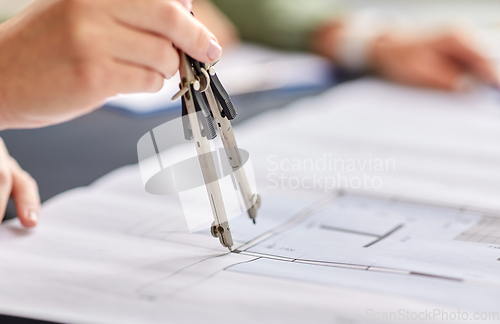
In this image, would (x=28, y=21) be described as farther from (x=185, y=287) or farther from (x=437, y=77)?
(x=437, y=77)

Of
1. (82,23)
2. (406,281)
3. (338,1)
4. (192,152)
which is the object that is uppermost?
(338,1)

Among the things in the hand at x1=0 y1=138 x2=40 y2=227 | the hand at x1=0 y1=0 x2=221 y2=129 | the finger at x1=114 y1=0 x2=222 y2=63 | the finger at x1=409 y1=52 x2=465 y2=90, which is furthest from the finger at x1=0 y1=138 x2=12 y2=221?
the finger at x1=409 y1=52 x2=465 y2=90

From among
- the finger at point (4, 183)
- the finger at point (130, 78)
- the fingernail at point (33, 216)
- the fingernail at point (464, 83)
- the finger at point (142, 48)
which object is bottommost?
the fingernail at point (33, 216)

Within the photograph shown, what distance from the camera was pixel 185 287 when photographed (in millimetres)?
314

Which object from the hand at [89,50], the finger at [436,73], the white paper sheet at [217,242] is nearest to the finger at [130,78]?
the hand at [89,50]

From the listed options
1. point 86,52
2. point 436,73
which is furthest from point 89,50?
point 436,73

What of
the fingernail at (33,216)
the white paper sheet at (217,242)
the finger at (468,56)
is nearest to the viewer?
→ the white paper sheet at (217,242)

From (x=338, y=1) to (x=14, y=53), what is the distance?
5.26 ft

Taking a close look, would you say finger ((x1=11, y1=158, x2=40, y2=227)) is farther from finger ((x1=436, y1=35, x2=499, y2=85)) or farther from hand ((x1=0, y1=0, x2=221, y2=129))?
finger ((x1=436, y1=35, x2=499, y2=85))

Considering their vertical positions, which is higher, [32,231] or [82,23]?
[82,23]

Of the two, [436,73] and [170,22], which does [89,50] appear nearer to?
[170,22]

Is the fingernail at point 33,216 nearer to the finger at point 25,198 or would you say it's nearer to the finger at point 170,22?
the finger at point 25,198

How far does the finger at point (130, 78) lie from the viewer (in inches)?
13.6

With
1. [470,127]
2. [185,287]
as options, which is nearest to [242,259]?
[185,287]
